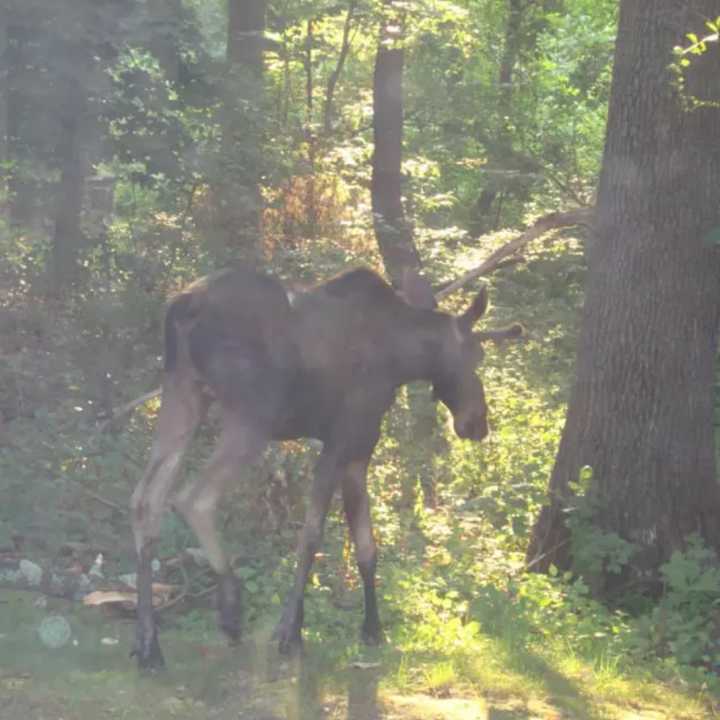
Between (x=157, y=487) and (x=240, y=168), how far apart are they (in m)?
8.07

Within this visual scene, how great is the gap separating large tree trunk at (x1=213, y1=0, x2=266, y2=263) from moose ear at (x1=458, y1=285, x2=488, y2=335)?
19.6ft

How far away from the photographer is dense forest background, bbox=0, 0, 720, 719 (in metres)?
7.21

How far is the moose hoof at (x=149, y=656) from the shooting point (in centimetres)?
621

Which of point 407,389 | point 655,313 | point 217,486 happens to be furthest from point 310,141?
point 217,486

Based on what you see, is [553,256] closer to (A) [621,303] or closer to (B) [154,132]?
(B) [154,132]

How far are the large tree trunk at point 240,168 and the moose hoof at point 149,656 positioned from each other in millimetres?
7063

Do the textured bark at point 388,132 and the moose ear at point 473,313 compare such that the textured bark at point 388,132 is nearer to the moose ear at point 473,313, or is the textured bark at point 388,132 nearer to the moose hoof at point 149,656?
the moose ear at point 473,313

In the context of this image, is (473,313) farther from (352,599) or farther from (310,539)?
(352,599)

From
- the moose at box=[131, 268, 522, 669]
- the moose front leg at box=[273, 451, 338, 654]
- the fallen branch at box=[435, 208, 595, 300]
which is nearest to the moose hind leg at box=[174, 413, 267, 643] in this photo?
the moose at box=[131, 268, 522, 669]

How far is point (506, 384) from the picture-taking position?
43.2 ft

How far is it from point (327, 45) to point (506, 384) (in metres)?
9.83

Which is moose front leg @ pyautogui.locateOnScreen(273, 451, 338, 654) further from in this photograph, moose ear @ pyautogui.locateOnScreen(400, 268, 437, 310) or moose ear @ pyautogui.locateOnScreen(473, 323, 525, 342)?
moose ear @ pyautogui.locateOnScreen(473, 323, 525, 342)

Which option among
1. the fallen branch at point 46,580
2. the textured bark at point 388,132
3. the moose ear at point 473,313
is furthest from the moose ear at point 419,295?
the textured bark at point 388,132

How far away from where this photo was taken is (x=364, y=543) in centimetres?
707
